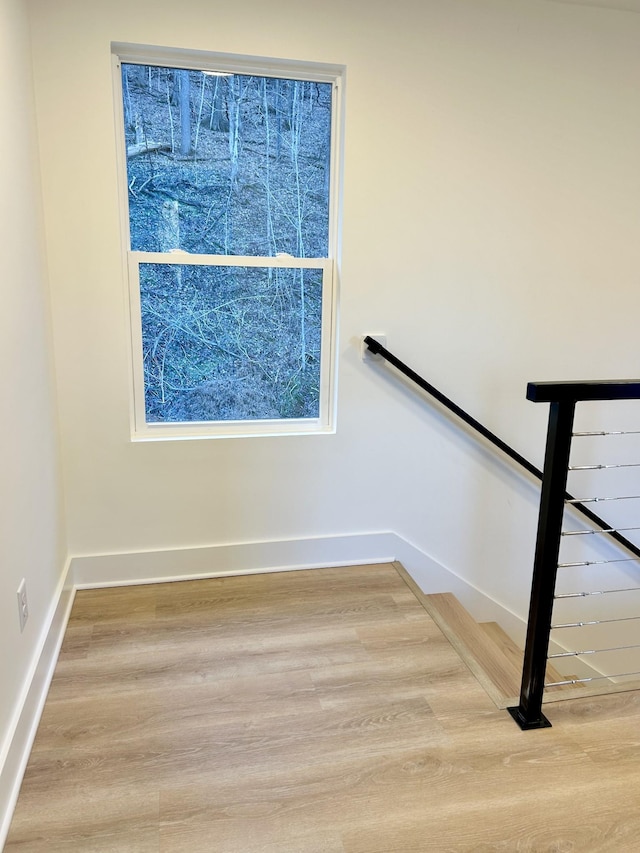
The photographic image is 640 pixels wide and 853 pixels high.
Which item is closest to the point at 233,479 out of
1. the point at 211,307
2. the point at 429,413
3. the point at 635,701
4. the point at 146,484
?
the point at 146,484

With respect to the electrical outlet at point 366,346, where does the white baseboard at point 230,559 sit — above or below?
below

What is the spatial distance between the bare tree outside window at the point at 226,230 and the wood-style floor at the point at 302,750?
972 mm

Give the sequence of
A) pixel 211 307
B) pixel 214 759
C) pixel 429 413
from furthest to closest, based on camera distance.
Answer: pixel 429 413, pixel 211 307, pixel 214 759

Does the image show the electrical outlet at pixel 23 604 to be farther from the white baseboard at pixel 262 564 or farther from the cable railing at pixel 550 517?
the cable railing at pixel 550 517

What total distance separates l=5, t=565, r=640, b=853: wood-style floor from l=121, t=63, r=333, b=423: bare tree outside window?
972 mm

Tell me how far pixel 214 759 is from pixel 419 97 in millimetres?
2422

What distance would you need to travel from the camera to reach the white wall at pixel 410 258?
2.10 m

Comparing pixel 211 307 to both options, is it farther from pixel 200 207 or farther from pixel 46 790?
pixel 46 790

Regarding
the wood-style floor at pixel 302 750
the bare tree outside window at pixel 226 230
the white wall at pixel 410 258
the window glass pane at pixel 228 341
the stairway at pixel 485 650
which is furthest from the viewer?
the window glass pane at pixel 228 341

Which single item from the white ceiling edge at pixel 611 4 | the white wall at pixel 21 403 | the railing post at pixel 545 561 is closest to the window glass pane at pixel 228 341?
the white wall at pixel 21 403

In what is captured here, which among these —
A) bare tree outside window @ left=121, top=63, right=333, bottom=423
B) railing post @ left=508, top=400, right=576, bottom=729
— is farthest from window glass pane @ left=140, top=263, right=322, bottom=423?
railing post @ left=508, top=400, right=576, bottom=729

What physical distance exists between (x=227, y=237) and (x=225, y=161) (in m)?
0.29

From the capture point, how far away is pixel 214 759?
1.52 m

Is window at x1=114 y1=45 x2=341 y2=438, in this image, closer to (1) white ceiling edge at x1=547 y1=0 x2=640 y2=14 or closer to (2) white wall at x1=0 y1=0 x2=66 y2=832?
(2) white wall at x1=0 y1=0 x2=66 y2=832
